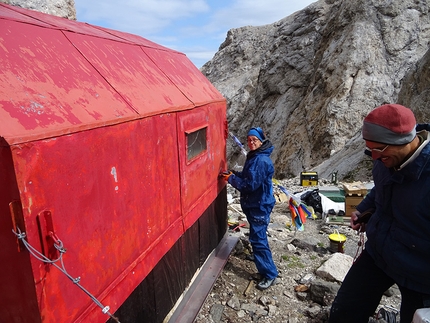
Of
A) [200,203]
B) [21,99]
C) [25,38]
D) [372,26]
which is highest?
[372,26]

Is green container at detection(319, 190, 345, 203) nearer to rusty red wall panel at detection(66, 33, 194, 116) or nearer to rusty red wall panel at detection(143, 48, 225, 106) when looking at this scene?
rusty red wall panel at detection(143, 48, 225, 106)

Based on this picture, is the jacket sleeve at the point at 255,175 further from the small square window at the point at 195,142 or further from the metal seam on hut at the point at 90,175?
the metal seam on hut at the point at 90,175

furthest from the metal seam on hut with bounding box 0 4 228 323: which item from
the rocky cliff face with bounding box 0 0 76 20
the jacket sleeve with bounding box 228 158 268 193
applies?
the rocky cliff face with bounding box 0 0 76 20

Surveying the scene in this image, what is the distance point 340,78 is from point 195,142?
1396 cm

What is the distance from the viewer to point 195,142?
3.44 m

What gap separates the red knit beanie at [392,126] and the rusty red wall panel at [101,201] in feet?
5.06

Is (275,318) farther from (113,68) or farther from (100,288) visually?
(113,68)

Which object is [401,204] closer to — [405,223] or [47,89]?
[405,223]

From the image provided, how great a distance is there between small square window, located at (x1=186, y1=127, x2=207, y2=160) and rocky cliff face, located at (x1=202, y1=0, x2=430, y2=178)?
7701mm

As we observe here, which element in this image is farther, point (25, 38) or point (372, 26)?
point (372, 26)

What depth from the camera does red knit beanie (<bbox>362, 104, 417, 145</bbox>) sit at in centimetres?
190

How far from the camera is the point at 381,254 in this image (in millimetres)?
2213

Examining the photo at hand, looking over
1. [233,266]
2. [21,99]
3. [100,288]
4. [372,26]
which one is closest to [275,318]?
[233,266]

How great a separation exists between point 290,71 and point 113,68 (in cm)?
1955
